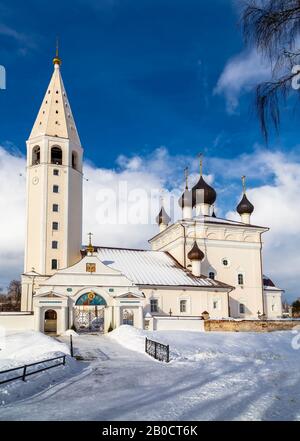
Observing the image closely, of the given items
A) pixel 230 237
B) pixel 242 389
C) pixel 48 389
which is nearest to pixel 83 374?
pixel 48 389

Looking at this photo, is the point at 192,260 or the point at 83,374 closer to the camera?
the point at 83,374

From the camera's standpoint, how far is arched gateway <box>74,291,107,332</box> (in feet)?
94.4

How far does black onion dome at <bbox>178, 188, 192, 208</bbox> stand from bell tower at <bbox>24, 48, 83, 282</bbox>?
11063mm

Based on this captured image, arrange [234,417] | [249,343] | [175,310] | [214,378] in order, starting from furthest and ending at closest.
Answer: [175,310]
[249,343]
[214,378]
[234,417]

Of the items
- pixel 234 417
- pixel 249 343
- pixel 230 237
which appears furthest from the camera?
pixel 230 237

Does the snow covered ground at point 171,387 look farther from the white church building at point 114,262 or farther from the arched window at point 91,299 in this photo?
the white church building at point 114,262

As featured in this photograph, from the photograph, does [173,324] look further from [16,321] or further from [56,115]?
[56,115]

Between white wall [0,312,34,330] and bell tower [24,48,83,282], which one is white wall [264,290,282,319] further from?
white wall [0,312,34,330]

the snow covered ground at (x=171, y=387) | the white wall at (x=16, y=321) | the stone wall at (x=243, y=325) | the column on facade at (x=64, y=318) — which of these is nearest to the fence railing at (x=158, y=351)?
the snow covered ground at (x=171, y=387)

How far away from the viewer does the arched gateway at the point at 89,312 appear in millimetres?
28781

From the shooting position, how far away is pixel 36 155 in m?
35.4

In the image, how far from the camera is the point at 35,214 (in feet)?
111
